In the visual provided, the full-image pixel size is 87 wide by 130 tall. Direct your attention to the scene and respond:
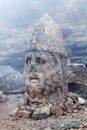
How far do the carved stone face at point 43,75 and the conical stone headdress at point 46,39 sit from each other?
0.17 meters

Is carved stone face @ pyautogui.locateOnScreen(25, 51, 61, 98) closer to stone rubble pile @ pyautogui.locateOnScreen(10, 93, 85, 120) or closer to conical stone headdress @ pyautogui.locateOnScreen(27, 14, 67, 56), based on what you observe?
conical stone headdress @ pyautogui.locateOnScreen(27, 14, 67, 56)

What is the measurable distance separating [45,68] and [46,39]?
0.80 metres

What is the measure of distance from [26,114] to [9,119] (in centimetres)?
44

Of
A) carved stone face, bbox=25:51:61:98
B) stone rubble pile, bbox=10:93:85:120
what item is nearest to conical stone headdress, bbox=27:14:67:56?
carved stone face, bbox=25:51:61:98

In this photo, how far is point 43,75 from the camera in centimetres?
830

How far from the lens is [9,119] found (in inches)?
303

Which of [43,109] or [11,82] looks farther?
[11,82]

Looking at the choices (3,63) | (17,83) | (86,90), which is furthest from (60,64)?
(3,63)

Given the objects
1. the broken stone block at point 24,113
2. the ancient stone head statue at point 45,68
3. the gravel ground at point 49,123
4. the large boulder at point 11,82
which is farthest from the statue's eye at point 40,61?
the large boulder at point 11,82

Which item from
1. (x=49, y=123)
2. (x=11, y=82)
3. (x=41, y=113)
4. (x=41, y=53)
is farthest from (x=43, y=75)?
(x=11, y=82)

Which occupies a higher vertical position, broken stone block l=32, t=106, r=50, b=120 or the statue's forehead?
the statue's forehead

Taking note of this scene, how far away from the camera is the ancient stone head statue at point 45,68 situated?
830 cm

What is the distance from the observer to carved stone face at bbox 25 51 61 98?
829cm

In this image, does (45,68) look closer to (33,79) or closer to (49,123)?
(33,79)
